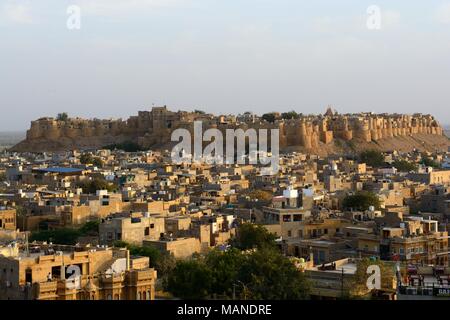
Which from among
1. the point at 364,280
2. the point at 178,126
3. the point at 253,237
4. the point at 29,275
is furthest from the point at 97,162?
the point at 29,275

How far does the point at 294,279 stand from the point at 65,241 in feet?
32.7

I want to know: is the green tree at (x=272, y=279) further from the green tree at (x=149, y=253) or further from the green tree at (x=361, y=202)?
the green tree at (x=361, y=202)

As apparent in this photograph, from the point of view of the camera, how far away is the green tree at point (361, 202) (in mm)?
33781

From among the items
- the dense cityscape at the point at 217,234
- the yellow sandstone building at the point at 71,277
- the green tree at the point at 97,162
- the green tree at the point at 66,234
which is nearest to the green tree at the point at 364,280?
the dense cityscape at the point at 217,234

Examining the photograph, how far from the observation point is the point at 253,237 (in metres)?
26.3

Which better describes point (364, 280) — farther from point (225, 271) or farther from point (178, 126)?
point (178, 126)

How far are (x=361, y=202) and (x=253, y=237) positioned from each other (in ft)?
29.0

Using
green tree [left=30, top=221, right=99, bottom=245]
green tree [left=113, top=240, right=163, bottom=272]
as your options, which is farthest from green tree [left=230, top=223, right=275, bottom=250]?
green tree [left=30, top=221, right=99, bottom=245]

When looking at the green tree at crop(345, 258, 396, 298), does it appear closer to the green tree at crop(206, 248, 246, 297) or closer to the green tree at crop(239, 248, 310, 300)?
the green tree at crop(239, 248, 310, 300)

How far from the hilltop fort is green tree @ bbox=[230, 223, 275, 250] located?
199 ft

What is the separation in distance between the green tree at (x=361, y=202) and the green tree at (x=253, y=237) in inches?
306

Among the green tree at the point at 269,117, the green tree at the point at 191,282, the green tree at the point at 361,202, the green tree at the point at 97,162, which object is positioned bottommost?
the green tree at the point at 191,282

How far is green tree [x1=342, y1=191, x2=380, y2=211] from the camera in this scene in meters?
33.8
